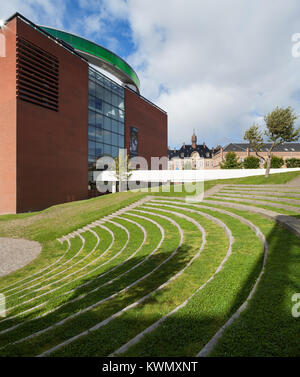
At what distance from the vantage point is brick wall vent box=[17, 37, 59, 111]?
19922mm

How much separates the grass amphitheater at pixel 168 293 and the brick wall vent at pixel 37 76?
1803 centimetres

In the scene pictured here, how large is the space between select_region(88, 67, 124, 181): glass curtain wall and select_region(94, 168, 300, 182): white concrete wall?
3285 millimetres

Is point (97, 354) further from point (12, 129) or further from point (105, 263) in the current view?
point (12, 129)

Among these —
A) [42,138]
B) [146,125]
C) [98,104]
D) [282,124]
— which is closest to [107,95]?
[98,104]

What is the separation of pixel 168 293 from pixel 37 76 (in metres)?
25.6

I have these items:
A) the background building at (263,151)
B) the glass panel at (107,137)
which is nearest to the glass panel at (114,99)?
the glass panel at (107,137)

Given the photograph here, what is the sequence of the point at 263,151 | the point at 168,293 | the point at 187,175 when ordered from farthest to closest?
the point at 263,151 → the point at 187,175 → the point at 168,293

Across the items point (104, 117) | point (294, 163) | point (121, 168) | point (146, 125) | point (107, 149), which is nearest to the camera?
point (121, 168)

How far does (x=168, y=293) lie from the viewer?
4285mm

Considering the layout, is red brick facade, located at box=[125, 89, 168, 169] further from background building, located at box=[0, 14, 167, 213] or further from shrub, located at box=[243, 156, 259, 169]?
shrub, located at box=[243, 156, 259, 169]

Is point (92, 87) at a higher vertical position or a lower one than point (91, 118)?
higher

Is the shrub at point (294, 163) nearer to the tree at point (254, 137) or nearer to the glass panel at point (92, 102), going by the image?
the tree at point (254, 137)

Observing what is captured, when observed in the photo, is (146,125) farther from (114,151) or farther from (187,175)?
(187,175)

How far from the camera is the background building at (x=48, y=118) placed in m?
19.7
